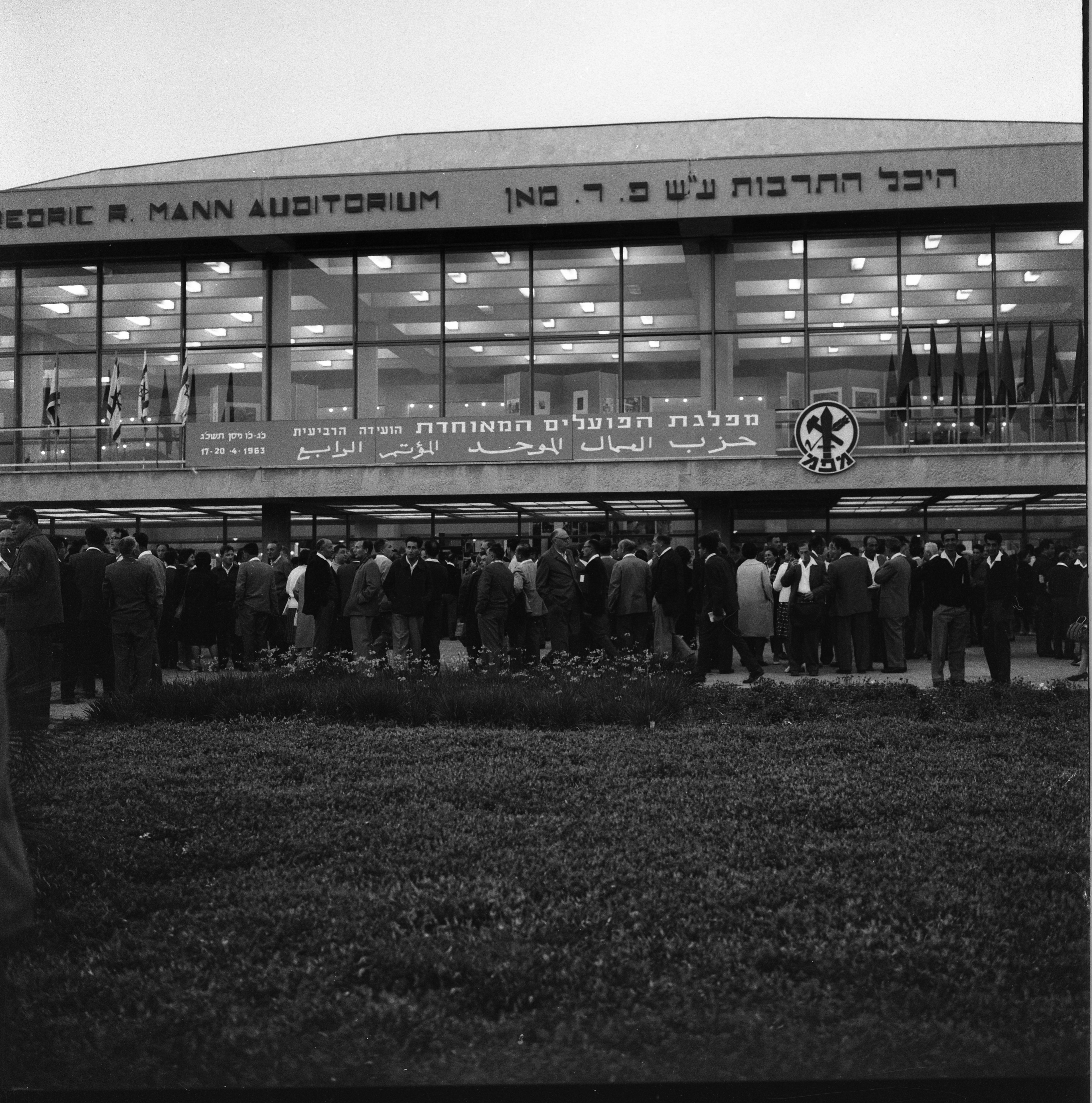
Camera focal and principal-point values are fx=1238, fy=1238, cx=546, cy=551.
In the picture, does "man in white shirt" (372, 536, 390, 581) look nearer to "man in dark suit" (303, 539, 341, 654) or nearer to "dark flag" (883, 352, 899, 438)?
"man in dark suit" (303, 539, 341, 654)

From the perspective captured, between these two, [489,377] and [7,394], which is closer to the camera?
[489,377]

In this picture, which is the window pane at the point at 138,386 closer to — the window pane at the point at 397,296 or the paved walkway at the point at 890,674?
the window pane at the point at 397,296

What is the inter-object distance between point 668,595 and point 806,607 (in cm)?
198

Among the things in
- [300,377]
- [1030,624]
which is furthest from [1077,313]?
[300,377]

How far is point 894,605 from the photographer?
14.9m

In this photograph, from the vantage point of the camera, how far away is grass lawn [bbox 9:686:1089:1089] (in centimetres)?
354

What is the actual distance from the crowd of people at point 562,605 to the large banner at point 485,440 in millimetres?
4893

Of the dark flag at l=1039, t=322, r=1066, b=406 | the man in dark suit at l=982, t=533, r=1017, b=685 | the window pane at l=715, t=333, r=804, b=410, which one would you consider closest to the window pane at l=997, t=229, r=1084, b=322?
the dark flag at l=1039, t=322, r=1066, b=406

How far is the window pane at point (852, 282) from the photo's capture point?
78.5 ft

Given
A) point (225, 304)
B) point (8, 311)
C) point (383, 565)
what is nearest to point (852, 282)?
point (225, 304)

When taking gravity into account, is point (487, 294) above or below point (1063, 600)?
above

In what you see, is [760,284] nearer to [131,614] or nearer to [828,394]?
[828,394]

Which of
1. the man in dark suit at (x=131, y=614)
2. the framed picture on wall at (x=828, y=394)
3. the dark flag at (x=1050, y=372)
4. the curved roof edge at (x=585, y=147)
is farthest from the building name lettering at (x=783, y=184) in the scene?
the man in dark suit at (x=131, y=614)

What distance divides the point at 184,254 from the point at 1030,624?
1754 cm
